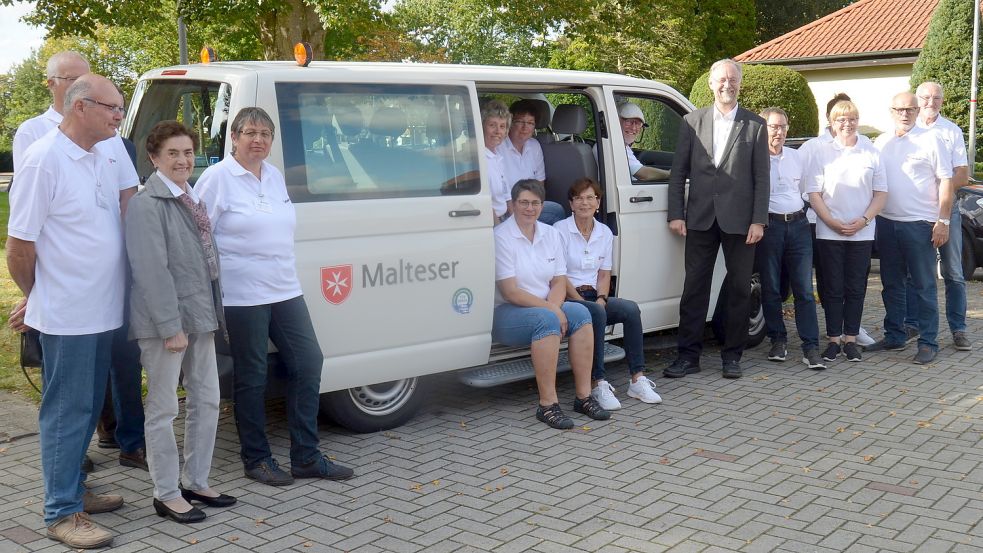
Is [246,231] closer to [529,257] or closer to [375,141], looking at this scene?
[375,141]

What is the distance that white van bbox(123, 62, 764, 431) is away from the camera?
5.16 meters

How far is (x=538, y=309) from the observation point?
601 cm

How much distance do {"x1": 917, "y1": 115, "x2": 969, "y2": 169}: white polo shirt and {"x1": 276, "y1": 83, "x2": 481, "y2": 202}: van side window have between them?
3836 mm

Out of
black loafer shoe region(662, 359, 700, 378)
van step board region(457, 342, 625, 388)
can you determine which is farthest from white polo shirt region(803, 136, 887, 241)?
van step board region(457, 342, 625, 388)

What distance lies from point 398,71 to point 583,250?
5.63 feet

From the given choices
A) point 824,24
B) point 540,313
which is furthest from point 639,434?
point 824,24

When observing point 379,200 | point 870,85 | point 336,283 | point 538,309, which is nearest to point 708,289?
point 538,309

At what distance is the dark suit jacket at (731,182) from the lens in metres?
6.88

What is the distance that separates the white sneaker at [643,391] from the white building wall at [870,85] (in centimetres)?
2519

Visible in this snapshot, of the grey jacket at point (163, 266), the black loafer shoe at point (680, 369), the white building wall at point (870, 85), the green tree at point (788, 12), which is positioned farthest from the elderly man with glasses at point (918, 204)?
the green tree at point (788, 12)

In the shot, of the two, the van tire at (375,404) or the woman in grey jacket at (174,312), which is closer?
the woman in grey jacket at (174,312)

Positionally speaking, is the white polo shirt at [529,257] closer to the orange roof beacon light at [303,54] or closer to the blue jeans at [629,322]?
the blue jeans at [629,322]

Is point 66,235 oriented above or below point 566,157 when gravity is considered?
below

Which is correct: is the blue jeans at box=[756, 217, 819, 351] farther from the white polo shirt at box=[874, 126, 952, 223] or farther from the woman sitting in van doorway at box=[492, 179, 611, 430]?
the woman sitting in van doorway at box=[492, 179, 611, 430]
